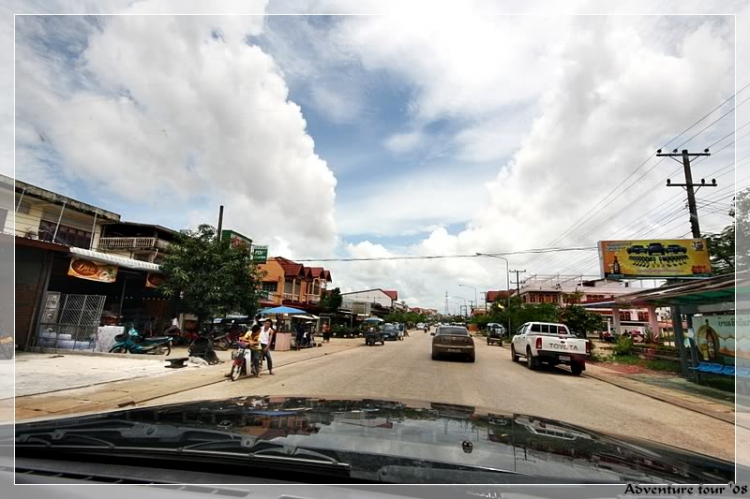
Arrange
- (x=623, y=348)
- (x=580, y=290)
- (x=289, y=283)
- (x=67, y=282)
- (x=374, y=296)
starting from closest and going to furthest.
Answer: (x=67, y=282), (x=623, y=348), (x=289, y=283), (x=580, y=290), (x=374, y=296)

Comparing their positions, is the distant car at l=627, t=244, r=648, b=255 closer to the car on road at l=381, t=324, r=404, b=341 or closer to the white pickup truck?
the white pickup truck

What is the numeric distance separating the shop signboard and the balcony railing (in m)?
32.0

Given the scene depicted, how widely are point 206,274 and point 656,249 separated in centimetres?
2566

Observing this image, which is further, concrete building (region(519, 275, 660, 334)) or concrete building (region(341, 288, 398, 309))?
concrete building (region(341, 288, 398, 309))

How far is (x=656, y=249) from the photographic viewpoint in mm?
23641

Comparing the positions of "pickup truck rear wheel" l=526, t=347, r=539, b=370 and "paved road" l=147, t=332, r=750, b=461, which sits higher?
"pickup truck rear wheel" l=526, t=347, r=539, b=370

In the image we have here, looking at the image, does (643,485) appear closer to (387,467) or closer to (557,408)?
(387,467)

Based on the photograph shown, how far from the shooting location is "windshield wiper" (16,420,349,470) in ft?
6.57

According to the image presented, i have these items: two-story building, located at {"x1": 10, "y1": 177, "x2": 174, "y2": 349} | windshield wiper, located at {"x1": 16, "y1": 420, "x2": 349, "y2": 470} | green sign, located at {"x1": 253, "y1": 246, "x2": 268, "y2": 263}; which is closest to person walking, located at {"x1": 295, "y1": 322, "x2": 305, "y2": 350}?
green sign, located at {"x1": 253, "y1": 246, "x2": 268, "y2": 263}

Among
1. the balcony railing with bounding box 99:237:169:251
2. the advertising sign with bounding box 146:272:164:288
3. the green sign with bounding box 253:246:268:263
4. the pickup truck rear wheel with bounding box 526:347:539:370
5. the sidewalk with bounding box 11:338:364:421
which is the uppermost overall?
the balcony railing with bounding box 99:237:169:251

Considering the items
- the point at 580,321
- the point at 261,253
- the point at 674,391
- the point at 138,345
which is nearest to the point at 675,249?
the point at 580,321

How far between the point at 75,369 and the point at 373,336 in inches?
783

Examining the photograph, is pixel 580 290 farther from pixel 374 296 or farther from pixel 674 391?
pixel 674 391

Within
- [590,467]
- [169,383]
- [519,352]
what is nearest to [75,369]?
[169,383]
